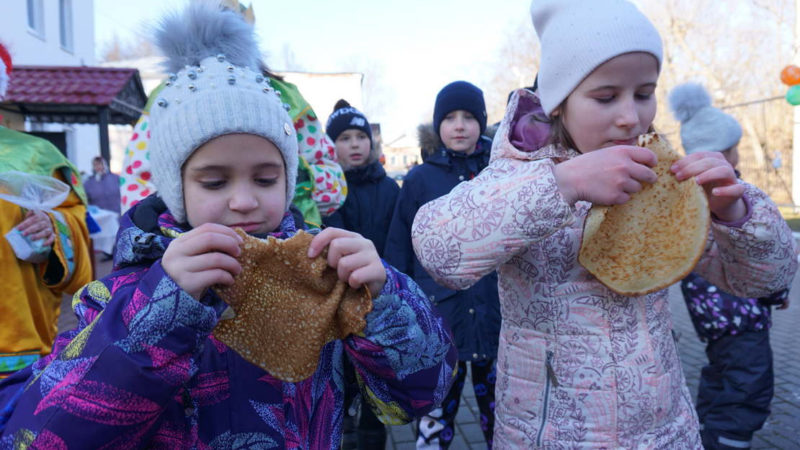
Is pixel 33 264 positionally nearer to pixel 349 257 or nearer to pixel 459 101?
pixel 349 257

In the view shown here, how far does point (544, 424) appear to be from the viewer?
1.52 metres

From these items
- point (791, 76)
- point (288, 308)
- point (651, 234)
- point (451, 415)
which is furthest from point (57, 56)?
point (651, 234)

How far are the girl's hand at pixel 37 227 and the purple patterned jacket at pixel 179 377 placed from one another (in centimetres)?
119

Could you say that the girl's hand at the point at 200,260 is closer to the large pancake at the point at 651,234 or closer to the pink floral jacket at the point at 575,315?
the pink floral jacket at the point at 575,315

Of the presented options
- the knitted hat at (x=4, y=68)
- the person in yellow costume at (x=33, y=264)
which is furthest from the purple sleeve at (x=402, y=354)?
the knitted hat at (x=4, y=68)

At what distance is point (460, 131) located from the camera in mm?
3609

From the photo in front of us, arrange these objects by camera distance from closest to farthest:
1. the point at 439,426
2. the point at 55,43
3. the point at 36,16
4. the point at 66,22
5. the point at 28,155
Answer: the point at 28,155 < the point at 439,426 < the point at 36,16 < the point at 55,43 < the point at 66,22

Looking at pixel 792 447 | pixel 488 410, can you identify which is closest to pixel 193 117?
pixel 488 410

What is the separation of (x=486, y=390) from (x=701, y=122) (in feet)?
7.70

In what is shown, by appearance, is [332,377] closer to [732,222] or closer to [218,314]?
[218,314]

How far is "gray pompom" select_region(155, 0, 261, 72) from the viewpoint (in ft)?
5.29

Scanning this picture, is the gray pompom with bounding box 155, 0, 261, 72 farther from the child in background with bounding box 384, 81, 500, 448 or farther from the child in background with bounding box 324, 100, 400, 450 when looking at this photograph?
the child in background with bounding box 324, 100, 400, 450

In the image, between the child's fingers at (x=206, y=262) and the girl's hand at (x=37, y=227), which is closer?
Result: the child's fingers at (x=206, y=262)

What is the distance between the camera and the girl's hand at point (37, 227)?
2.31 meters
